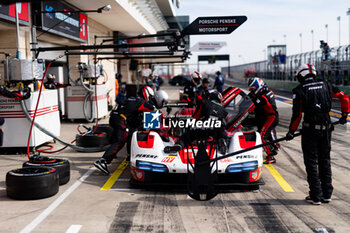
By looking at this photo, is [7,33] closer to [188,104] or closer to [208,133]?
[188,104]

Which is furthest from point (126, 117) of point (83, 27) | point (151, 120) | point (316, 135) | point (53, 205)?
point (83, 27)

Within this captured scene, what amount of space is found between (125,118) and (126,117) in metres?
0.03

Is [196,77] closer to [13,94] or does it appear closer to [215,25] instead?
[215,25]

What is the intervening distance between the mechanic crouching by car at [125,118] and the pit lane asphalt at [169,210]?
1.41 feet

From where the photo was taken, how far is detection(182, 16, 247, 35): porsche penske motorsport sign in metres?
6.94

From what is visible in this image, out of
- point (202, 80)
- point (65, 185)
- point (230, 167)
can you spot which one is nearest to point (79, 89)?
point (202, 80)

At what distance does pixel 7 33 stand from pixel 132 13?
29.1 feet

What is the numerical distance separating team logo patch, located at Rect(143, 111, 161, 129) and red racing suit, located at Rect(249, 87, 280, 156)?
2.72 meters

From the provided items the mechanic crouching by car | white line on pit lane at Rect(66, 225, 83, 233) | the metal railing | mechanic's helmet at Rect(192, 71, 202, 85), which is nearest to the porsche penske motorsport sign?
the mechanic crouching by car

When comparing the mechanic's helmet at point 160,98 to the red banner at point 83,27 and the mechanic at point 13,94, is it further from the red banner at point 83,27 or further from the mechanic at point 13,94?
the red banner at point 83,27

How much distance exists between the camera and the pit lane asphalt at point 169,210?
15.0 feet

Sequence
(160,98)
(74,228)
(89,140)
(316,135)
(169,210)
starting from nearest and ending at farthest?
(74,228) < (169,210) < (316,135) < (160,98) < (89,140)

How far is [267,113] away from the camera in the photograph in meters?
8.36

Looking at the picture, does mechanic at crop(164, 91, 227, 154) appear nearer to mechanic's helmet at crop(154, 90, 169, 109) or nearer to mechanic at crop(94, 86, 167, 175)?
mechanic's helmet at crop(154, 90, 169, 109)
